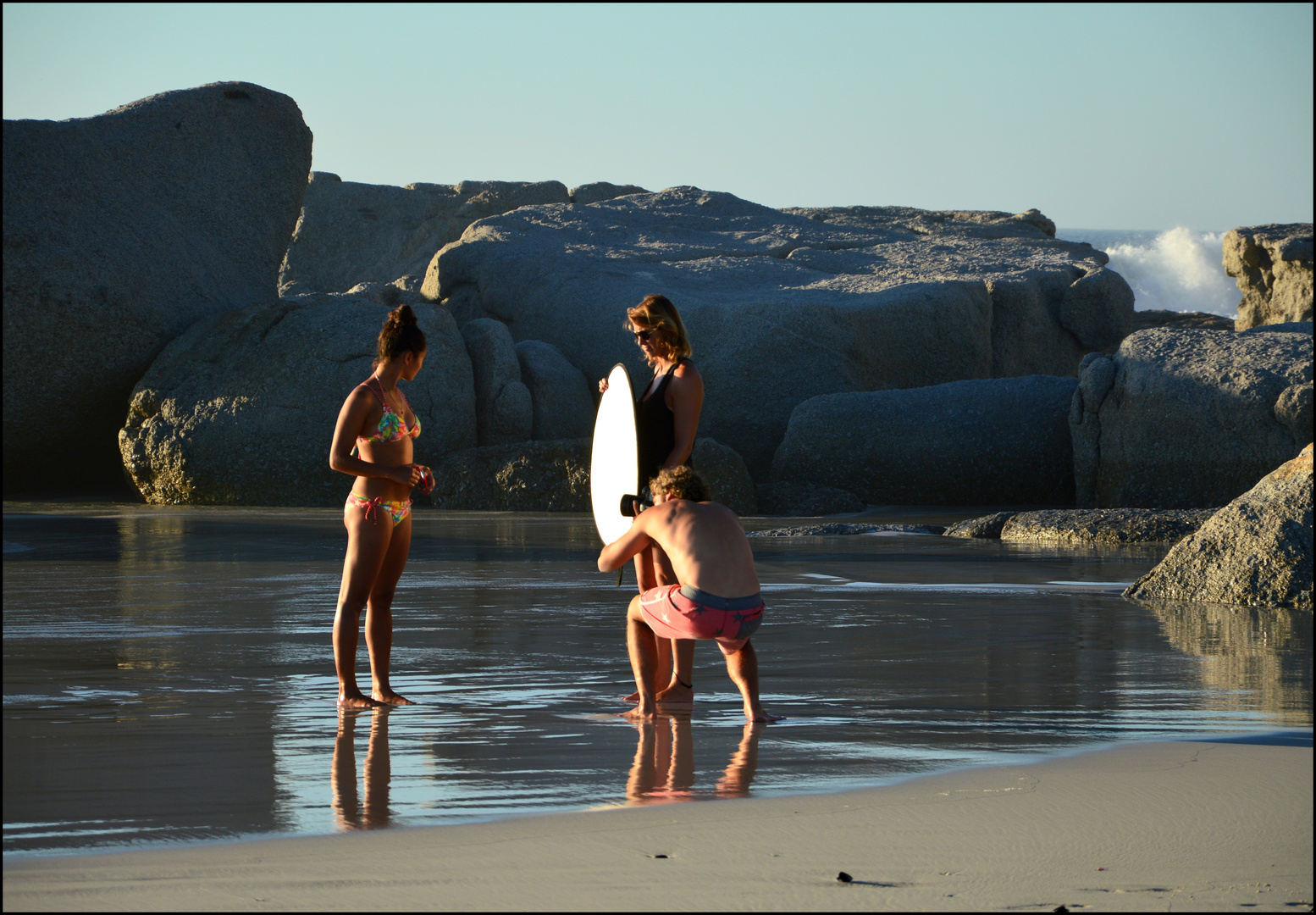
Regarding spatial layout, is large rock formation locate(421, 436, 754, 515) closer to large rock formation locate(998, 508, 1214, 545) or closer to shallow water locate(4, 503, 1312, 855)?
large rock formation locate(998, 508, 1214, 545)

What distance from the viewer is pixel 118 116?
17.7 m

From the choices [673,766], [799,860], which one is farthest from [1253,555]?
[799,860]

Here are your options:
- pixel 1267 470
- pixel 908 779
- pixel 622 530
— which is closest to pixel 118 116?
pixel 1267 470

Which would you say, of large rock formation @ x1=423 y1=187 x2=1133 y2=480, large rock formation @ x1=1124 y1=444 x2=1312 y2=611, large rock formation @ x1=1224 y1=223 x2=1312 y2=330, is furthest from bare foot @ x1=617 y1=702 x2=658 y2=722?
large rock formation @ x1=1224 y1=223 x2=1312 y2=330

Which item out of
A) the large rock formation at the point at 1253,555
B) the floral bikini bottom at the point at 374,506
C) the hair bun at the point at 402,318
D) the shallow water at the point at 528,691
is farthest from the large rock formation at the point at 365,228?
the floral bikini bottom at the point at 374,506

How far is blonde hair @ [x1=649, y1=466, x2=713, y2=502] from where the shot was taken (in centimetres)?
451

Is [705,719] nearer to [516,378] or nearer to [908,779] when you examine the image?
[908,779]

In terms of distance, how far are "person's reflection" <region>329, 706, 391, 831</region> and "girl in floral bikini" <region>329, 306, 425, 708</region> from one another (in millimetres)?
258

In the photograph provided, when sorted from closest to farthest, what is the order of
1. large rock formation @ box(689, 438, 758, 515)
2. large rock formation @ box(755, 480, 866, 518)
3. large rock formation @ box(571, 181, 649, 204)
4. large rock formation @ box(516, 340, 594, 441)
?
large rock formation @ box(689, 438, 758, 515), large rock formation @ box(755, 480, 866, 518), large rock formation @ box(516, 340, 594, 441), large rock formation @ box(571, 181, 649, 204)

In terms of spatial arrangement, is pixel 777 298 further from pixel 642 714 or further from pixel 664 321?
pixel 642 714

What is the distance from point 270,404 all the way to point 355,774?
13.0 meters

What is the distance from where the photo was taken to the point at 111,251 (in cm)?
1700

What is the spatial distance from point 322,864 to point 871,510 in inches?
502

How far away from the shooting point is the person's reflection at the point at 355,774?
3.12 metres
